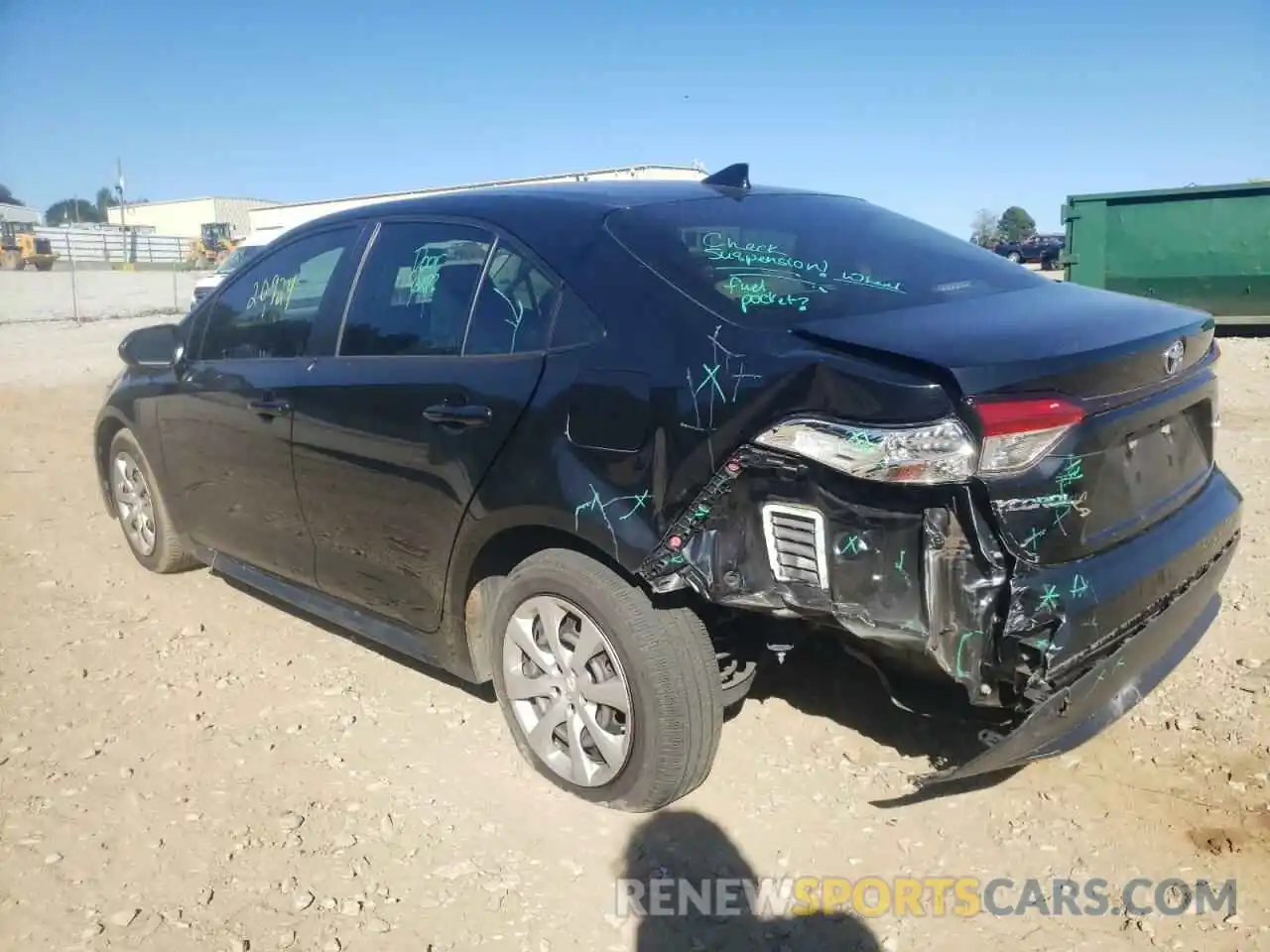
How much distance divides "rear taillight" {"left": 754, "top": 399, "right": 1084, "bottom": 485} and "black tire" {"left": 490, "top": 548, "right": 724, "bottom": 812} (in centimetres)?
72

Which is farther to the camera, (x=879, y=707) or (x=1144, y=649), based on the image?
(x=879, y=707)

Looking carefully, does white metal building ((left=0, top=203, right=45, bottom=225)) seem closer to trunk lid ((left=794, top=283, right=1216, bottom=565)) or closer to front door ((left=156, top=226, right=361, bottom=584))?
front door ((left=156, top=226, right=361, bottom=584))

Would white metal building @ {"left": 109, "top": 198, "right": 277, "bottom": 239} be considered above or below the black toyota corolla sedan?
above

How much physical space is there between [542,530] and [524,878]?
37.6 inches

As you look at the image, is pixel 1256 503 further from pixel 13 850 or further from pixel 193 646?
pixel 13 850

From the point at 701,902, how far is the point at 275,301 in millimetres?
2807

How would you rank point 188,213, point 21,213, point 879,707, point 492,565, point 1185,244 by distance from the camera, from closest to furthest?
point 492,565 < point 879,707 < point 1185,244 < point 21,213 < point 188,213

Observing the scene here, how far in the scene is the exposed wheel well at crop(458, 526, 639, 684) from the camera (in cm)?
296

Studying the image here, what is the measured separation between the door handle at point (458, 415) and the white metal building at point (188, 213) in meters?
77.6

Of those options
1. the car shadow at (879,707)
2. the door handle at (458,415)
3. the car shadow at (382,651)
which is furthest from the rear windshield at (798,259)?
the car shadow at (382,651)

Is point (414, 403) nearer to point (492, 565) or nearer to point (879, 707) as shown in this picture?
point (492, 565)

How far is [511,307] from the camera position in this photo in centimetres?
310

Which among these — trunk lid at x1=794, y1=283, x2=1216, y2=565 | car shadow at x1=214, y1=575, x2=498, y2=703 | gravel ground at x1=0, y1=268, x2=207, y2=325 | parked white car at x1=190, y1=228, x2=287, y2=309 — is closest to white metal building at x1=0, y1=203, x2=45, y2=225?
gravel ground at x1=0, y1=268, x2=207, y2=325

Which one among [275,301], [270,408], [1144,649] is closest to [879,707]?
[1144,649]
